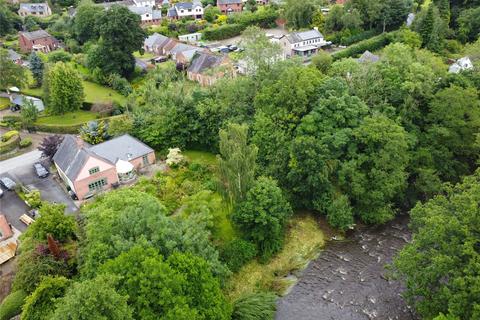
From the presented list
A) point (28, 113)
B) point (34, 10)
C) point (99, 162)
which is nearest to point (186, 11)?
point (34, 10)

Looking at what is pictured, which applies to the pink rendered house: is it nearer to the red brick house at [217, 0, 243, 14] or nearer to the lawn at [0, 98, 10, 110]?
the lawn at [0, 98, 10, 110]

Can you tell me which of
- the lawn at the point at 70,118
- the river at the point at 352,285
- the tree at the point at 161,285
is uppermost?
the tree at the point at 161,285

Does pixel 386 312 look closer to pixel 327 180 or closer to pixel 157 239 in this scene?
pixel 327 180

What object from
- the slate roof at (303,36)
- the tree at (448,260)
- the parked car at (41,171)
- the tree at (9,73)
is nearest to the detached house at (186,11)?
the slate roof at (303,36)

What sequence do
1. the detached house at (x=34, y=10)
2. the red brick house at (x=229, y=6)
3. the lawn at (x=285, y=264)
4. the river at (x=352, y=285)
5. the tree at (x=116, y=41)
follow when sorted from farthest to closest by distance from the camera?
the detached house at (x=34, y=10)
the red brick house at (x=229, y=6)
the tree at (x=116, y=41)
the lawn at (x=285, y=264)
the river at (x=352, y=285)

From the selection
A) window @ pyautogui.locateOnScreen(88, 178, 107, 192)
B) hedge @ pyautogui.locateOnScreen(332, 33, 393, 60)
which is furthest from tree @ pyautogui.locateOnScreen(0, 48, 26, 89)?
hedge @ pyautogui.locateOnScreen(332, 33, 393, 60)

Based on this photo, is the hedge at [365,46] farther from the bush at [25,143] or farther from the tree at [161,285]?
the tree at [161,285]
